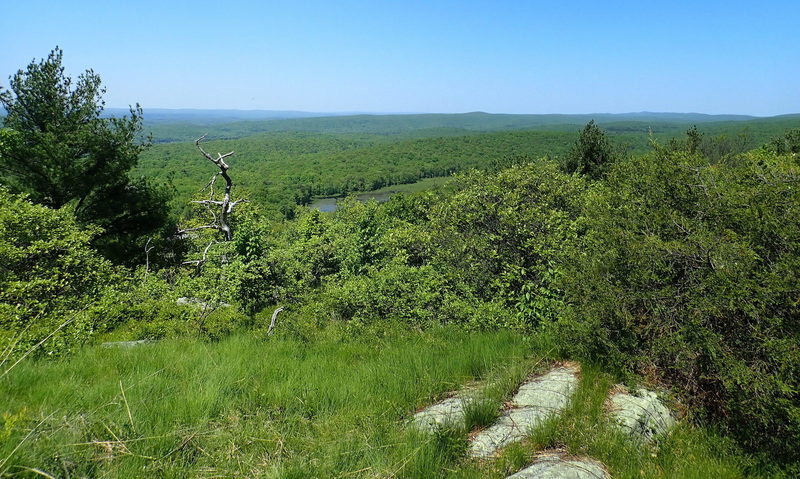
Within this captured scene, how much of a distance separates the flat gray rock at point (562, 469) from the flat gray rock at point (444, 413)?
68 centimetres

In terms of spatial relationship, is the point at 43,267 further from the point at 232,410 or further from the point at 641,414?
the point at 641,414

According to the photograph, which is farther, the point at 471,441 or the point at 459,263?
the point at 459,263

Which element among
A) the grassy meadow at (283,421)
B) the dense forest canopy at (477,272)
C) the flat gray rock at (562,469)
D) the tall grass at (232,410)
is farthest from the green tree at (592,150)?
the flat gray rock at (562,469)

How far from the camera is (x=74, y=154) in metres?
16.1

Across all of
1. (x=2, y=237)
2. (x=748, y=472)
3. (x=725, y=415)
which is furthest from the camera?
(x=2, y=237)

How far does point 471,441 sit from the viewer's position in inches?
131

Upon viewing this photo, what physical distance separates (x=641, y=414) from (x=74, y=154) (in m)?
20.7

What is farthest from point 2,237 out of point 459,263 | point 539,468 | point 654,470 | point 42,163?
point 654,470

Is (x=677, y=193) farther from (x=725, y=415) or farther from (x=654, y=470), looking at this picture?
(x=654, y=470)

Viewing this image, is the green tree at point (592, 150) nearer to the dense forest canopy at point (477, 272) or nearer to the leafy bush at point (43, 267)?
the dense forest canopy at point (477, 272)

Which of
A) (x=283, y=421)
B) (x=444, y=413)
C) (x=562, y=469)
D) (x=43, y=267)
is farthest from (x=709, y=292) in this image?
(x=43, y=267)

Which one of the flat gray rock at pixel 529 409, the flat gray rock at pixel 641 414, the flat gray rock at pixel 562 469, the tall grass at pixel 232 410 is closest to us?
the tall grass at pixel 232 410

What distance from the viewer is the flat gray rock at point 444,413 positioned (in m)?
3.37

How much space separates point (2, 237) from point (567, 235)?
12906 mm
